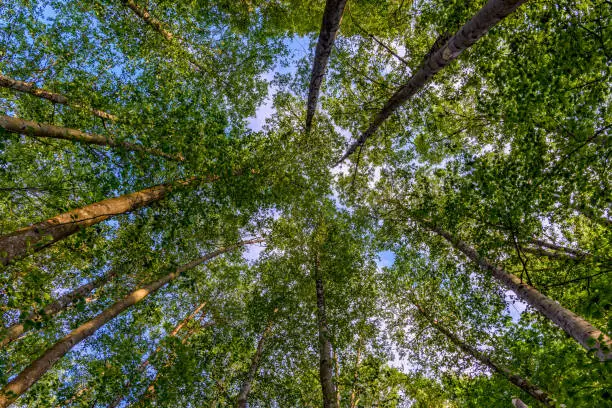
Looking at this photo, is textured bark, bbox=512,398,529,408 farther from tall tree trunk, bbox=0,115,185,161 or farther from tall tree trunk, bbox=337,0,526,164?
tall tree trunk, bbox=0,115,185,161

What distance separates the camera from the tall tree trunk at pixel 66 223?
13.0ft

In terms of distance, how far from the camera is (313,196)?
11609 millimetres

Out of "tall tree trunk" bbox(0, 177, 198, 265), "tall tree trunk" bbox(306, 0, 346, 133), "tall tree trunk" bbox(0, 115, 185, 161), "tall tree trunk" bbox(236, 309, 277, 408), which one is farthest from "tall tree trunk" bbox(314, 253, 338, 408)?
"tall tree trunk" bbox(306, 0, 346, 133)

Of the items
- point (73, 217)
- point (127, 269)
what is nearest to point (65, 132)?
point (73, 217)

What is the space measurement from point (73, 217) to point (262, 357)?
959 centimetres

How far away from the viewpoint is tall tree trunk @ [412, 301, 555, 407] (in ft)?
25.1

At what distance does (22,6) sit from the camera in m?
9.09

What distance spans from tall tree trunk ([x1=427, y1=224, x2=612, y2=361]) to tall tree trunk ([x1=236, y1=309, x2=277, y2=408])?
9.34 metres

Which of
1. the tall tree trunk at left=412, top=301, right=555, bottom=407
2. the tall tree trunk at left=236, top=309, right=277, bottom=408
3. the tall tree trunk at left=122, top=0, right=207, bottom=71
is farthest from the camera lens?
the tall tree trunk at left=122, top=0, right=207, bottom=71

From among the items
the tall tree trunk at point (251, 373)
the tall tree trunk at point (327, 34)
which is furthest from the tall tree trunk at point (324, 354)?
the tall tree trunk at point (327, 34)

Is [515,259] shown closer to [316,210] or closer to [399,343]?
[399,343]

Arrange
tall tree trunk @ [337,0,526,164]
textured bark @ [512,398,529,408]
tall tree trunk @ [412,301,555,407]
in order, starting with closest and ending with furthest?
tall tree trunk @ [337,0,526,164] → tall tree trunk @ [412,301,555,407] → textured bark @ [512,398,529,408]

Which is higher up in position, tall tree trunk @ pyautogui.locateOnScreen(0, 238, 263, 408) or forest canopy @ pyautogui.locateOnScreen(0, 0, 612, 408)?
forest canopy @ pyautogui.locateOnScreen(0, 0, 612, 408)

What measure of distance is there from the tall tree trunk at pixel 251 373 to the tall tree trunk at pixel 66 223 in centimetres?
731
